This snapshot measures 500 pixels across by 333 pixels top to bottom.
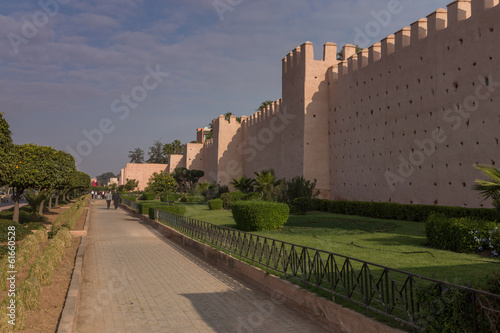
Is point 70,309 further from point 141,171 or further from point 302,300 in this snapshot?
point 141,171

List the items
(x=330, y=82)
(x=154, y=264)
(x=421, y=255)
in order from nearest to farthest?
(x=421, y=255) < (x=154, y=264) < (x=330, y=82)

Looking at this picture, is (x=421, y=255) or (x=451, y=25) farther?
(x=451, y=25)

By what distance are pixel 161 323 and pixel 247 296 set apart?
1719 mm

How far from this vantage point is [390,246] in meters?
9.52

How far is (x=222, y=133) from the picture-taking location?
4416 cm

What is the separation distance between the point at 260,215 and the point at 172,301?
23.5 ft

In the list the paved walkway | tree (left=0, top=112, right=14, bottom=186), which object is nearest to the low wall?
the paved walkway

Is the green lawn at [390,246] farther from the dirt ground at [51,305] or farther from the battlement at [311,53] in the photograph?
the battlement at [311,53]

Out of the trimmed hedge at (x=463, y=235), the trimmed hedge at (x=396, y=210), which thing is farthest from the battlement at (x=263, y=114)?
the trimmed hedge at (x=463, y=235)

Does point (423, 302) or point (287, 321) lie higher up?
point (423, 302)

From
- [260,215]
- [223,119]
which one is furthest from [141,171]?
[260,215]

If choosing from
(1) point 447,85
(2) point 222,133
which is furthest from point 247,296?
(2) point 222,133

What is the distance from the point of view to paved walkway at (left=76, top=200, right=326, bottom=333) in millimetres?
5008

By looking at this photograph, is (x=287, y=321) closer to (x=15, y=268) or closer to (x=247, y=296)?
(x=247, y=296)
